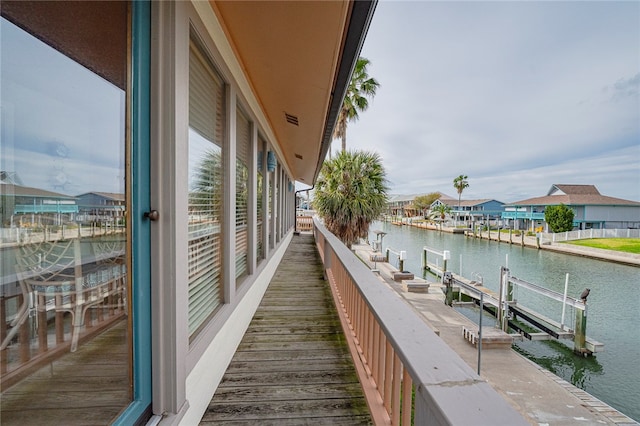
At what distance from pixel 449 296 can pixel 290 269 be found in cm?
1220

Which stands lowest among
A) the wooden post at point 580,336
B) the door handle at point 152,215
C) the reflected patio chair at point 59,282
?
the wooden post at point 580,336

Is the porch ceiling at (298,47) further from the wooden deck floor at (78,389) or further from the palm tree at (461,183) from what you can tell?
the palm tree at (461,183)

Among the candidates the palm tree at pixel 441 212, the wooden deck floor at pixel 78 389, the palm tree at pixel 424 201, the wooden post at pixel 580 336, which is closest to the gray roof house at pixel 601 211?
the palm tree at pixel 441 212

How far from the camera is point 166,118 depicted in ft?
4.17

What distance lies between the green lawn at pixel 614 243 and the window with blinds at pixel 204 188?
3172cm

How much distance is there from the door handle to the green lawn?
32.3 metres

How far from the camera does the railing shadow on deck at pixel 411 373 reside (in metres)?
0.70

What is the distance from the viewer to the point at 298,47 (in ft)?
6.50

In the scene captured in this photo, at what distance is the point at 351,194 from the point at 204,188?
9021mm


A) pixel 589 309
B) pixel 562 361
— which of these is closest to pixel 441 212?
pixel 589 309

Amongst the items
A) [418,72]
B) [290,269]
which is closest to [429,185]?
[418,72]

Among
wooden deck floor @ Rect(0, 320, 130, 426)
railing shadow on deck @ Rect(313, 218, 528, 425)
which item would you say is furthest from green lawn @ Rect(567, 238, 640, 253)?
wooden deck floor @ Rect(0, 320, 130, 426)

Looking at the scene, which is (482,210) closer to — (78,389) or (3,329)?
(78,389)

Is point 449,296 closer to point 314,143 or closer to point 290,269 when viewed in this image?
point 290,269
